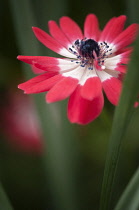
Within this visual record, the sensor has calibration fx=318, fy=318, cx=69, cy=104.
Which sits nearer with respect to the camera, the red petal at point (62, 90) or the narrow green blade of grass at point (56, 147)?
the red petal at point (62, 90)

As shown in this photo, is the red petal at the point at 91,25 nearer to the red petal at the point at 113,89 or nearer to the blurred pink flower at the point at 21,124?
the red petal at the point at 113,89

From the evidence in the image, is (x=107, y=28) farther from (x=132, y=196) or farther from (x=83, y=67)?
(x=132, y=196)

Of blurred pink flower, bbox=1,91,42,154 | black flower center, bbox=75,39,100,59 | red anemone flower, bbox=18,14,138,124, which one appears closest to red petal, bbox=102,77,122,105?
red anemone flower, bbox=18,14,138,124

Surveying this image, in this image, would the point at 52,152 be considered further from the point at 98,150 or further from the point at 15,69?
the point at 15,69

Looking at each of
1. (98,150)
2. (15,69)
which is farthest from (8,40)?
(98,150)

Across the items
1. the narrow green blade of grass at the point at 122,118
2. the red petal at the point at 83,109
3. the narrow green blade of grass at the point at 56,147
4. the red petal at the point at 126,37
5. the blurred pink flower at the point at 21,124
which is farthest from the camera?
the blurred pink flower at the point at 21,124

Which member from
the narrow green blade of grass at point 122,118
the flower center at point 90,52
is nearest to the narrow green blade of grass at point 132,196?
the narrow green blade of grass at point 122,118

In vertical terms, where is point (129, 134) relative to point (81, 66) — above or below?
below
